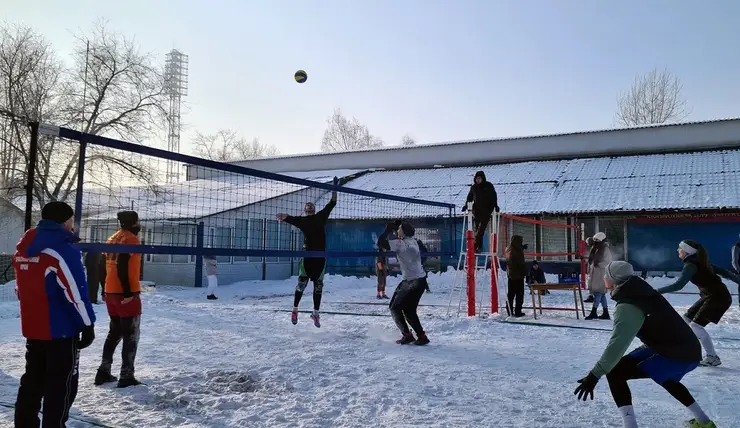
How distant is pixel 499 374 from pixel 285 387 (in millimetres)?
2242

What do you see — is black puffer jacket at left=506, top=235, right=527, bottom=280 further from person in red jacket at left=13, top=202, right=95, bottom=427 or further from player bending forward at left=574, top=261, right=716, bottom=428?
person in red jacket at left=13, top=202, right=95, bottom=427

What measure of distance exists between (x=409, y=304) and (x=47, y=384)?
185 inches

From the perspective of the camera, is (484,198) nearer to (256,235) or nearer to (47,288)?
(47,288)

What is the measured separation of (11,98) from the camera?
70.4 ft

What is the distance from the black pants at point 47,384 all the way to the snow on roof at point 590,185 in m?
17.8

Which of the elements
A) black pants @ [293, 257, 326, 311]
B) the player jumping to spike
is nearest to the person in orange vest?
the player jumping to spike

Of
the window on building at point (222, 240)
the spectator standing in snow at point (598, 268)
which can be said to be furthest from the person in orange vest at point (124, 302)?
the window on building at point (222, 240)

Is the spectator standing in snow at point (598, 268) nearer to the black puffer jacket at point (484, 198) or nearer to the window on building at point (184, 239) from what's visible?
the black puffer jacket at point (484, 198)

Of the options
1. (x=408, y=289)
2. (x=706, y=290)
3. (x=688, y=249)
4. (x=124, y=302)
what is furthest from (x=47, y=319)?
(x=706, y=290)

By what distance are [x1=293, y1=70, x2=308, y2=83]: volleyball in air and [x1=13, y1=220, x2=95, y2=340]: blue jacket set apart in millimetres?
13717

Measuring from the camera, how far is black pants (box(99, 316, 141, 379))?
5.25m

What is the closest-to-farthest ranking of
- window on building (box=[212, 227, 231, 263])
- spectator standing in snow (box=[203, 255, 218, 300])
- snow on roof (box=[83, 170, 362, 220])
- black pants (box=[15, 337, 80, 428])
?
black pants (box=[15, 337, 80, 428]), spectator standing in snow (box=[203, 255, 218, 300]), snow on roof (box=[83, 170, 362, 220]), window on building (box=[212, 227, 231, 263])

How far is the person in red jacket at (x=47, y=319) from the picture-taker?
360 cm

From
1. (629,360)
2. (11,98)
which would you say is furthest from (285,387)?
(11,98)
